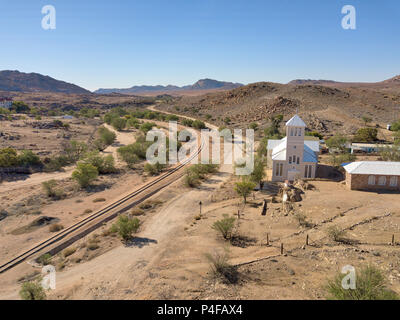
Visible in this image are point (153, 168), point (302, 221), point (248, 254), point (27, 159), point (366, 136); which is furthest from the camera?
point (366, 136)

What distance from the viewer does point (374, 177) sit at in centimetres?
2655

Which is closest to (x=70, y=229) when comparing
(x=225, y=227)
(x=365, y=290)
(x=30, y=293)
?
(x=30, y=293)

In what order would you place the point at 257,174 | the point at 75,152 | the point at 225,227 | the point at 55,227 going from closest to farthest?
the point at 225,227 → the point at 55,227 → the point at 257,174 → the point at 75,152

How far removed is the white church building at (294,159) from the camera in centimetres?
2983

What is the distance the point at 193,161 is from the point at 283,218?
23.0 metres

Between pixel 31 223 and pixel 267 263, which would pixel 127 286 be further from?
pixel 31 223

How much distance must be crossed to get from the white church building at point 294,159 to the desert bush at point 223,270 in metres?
16.9

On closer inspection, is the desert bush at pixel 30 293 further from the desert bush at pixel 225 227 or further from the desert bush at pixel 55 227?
the desert bush at pixel 225 227

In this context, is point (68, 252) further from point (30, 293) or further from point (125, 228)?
point (30, 293)

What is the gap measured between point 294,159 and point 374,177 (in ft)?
25.3

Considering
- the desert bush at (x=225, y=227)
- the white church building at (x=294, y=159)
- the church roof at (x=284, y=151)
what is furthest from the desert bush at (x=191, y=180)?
the desert bush at (x=225, y=227)

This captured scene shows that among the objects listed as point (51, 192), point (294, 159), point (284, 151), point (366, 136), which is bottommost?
point (51, 192)

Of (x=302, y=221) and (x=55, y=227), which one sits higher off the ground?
(x=302, y=221)

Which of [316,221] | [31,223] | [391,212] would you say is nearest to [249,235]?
[316,221]
